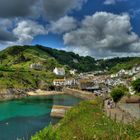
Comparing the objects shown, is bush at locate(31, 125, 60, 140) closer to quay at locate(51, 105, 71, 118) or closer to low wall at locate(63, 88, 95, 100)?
quay at locate(51, 105, 71, 118)

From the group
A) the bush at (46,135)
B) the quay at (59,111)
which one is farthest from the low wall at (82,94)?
the bush at (46,135)

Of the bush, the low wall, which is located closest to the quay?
the low wall

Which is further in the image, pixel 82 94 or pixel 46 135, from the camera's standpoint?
pixel 82 94

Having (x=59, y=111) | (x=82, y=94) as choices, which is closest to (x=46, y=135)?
(x=59, y=111)

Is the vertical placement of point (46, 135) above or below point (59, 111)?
above

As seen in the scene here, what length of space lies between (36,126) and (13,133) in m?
8.37

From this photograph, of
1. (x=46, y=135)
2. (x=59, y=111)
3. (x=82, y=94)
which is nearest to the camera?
(x=46, y=135)

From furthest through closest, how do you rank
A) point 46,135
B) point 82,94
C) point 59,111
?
point 82,94, point 59,111, point 46,135

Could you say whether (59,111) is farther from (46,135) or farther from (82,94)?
(82,94)

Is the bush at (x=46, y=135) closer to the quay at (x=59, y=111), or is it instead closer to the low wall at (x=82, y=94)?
the quay at (x=59, y=111)

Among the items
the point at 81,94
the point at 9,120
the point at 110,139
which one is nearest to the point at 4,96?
the point at 81,94

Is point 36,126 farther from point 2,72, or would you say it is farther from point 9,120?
point 2,72

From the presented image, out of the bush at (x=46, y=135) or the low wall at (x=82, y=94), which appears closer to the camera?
the bush at (x=46, y=135)

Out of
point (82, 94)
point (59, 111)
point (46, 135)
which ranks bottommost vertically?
point (59, 111)
